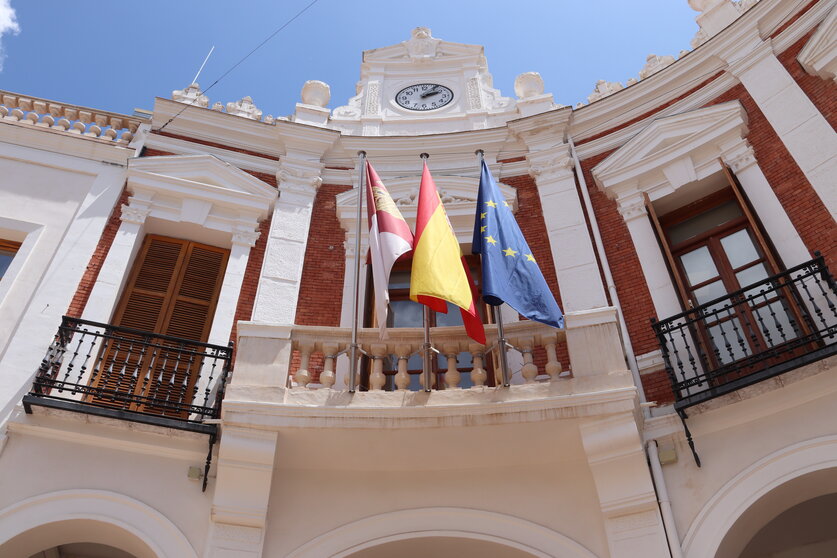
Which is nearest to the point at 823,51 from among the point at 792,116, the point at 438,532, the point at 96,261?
the point at 792,116

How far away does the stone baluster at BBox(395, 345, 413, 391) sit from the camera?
710cm

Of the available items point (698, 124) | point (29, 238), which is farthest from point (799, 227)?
point (29, 238)

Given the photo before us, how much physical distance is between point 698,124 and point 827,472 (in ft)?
15.9

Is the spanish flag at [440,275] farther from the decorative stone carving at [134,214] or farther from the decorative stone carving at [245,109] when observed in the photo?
the decorative stone carving at [245,109]

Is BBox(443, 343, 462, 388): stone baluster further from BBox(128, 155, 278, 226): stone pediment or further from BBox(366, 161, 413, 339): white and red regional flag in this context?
BBox(128, 155, 278, 226): stone pediment

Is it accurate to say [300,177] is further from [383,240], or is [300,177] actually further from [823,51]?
[823,51]

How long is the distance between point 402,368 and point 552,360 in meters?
1.44

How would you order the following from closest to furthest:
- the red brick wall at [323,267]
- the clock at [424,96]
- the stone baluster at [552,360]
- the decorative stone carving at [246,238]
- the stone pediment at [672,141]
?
the stone baluster at [552,360]
the red brick wall at [323,267]
the stone pediment at [672,141]
the decorative stone carving at [246,238]
the clock at [424,96]

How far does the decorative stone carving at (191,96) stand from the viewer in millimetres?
11328

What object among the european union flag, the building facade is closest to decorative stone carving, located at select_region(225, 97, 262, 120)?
the building facade

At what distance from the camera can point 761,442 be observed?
6.60 m

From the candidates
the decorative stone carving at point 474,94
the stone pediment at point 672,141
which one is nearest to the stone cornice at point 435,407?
the stone pediment at point 672,141

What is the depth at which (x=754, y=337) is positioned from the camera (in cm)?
685

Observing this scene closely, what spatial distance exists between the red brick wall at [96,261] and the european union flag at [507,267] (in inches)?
181
